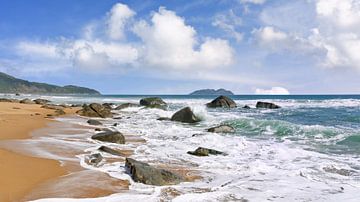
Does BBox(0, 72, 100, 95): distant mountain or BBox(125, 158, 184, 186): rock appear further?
BBox(0, 72, 100, 95): distant mountain

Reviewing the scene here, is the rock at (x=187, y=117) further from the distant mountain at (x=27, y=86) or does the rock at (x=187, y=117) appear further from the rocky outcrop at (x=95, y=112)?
the distant mountain at (x=27, y=86)

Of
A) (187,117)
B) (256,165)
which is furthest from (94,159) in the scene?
(187,117)

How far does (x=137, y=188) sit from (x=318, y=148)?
321 inches

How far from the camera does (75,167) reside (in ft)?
27.7

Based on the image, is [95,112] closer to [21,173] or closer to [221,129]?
[221,129]

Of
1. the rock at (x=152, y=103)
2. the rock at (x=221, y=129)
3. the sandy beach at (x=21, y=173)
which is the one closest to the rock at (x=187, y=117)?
the rock at (x=221, y=129)

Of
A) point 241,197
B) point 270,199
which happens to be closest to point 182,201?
point 241,197

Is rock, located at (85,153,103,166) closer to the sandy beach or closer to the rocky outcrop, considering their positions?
the sandy beach

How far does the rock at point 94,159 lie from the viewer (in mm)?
8978

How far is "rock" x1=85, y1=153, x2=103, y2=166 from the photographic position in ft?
29.5

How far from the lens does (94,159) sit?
9.26 m

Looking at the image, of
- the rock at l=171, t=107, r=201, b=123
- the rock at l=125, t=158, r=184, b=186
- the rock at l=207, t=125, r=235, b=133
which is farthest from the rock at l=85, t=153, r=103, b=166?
the rock at l=171, t=107, r=201, b=123

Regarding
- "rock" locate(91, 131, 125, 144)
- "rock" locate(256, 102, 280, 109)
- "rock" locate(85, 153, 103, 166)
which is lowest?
"rock" locate(85, 153, 103, 166)

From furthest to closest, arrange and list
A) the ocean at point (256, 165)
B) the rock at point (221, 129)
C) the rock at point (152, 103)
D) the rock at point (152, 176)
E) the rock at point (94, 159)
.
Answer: the rock at point (152, 103), the rock at point (221, 129), the rock at point (94, 159), the rock at point (152, 176), the ocean at point (256, 165)
